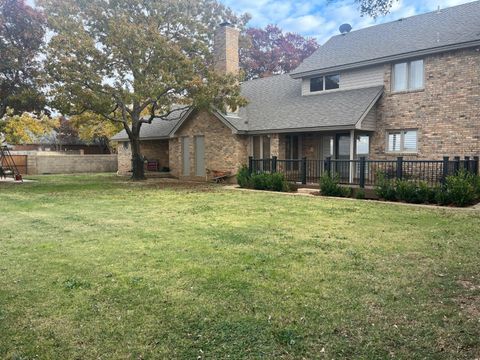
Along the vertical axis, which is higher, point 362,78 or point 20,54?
point 20,54

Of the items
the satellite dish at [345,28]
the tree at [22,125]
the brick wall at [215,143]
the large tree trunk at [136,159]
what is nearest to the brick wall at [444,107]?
the satellite dish at [345,28]

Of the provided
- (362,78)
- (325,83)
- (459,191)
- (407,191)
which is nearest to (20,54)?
(325,83)

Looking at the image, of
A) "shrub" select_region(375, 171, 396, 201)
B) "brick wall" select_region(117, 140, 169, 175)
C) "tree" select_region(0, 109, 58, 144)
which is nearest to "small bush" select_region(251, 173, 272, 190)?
"shrub" select_region(375, 171, 396, 201)

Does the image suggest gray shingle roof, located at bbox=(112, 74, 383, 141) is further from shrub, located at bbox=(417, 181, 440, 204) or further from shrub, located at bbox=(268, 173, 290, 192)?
shrub, located at bbox=(417, 181, 440, 204)

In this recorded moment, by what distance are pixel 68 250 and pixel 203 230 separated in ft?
8.18

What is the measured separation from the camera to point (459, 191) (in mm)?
10648

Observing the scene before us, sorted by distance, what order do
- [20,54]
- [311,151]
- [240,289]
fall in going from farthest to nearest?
1. [311,151]
2. [20,54]
3. [240,289]

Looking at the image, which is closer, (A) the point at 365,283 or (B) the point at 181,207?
(A) the point at 365,283

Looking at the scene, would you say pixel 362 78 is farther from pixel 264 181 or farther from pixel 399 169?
pixel 264 181

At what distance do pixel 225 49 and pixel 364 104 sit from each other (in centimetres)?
825

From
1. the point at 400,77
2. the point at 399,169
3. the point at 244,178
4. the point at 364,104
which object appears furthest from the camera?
the point at 244,178

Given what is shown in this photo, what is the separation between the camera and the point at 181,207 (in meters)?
10.9

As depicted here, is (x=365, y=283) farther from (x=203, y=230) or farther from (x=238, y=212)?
(x=238, y=212)

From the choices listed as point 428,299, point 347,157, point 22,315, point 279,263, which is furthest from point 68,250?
point 347,157
